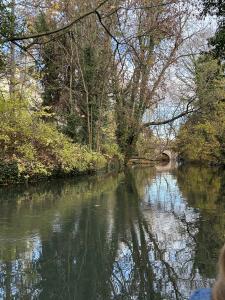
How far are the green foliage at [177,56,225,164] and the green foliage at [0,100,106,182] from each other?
911cm

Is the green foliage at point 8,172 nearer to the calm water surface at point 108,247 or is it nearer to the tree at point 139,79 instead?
the calm water surface at point 108,247

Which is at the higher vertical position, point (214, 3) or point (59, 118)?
point (214, 3)

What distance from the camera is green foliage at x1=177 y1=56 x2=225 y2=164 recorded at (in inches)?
1206

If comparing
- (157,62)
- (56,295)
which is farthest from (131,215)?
(157,62)

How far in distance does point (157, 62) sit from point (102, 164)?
7704 millimetres

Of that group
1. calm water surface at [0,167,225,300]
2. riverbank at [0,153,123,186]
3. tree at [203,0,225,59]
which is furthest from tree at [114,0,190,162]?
calm water surface at [0,167,225,300]

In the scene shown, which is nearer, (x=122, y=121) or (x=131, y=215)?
(x=131, y=215)

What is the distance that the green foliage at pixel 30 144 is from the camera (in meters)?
18.5

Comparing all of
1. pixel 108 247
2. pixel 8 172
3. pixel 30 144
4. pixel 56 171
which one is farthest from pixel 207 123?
pixel 108 247

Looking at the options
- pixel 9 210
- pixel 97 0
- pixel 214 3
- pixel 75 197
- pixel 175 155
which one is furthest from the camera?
pixel 175 155

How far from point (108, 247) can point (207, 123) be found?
30385mm

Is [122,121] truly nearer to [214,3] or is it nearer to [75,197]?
[214,3]

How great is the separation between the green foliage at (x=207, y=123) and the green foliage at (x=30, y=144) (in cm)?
911

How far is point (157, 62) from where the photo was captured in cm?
2919
